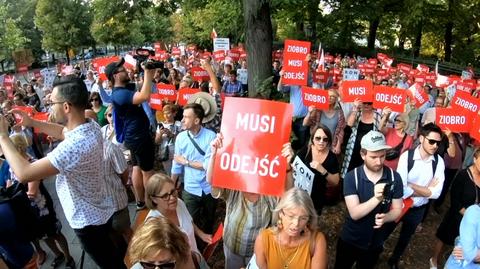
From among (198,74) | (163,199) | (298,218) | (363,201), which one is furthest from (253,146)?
(198,74)

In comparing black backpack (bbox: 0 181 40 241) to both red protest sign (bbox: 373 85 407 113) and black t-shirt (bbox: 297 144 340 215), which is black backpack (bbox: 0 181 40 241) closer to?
black t-shirt (bbox: 297 144 340 215)

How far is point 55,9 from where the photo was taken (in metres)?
40.4

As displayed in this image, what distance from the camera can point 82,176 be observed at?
9.08ft

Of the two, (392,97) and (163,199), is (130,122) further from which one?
(392,97)

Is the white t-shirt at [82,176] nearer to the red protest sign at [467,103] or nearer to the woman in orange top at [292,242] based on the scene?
the woman in orange top at [292,242]

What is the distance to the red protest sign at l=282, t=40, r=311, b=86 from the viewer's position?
626 cm

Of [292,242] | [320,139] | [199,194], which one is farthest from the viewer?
[199,194]

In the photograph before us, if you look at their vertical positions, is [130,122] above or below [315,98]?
below

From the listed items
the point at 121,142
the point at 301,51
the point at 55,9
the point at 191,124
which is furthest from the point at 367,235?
the point at 55,9

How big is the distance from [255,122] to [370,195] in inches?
44.9

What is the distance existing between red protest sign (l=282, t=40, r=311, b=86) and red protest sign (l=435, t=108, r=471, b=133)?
2.21 m

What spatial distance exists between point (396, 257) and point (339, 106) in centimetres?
213

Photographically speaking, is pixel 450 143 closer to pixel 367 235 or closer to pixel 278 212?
pixel 367 235

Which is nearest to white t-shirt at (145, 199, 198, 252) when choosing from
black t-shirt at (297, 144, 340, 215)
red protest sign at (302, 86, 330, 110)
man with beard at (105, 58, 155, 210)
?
man with beard at (105, 58, 155, 210)
